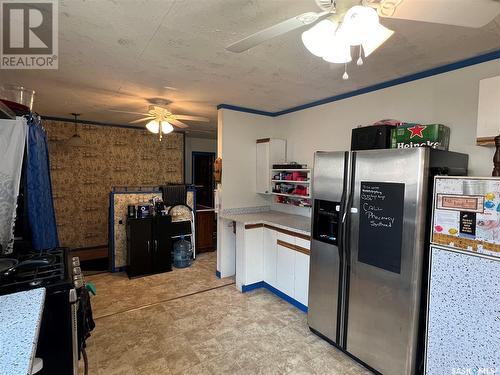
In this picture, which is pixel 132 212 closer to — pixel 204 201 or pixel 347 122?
pixel 347 122

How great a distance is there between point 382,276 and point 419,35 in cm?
171

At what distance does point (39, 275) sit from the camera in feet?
4.22

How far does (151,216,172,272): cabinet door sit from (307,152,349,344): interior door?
7.87 ft

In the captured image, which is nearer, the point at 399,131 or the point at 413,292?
the point at 413,292

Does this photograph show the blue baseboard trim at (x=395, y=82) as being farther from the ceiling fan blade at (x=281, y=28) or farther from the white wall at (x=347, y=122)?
the ceiling fan blade at (x=281, y=28)

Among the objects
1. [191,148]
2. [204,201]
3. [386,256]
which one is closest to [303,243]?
[386,256]

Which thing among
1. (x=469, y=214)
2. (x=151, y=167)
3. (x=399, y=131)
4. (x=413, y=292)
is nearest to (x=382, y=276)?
(x=413, y=292)

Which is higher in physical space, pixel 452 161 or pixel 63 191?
pixel 452 161

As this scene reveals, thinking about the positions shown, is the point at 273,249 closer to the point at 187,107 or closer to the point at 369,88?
the point at 369,88

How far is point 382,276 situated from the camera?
1931 millimetres

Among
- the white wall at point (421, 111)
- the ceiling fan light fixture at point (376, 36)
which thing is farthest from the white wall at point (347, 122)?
the ceiling fan light fixture at point (376, 36)

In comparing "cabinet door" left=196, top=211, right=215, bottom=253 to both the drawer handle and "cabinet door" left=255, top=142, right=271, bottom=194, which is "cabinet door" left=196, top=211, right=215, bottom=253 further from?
the drawer handle

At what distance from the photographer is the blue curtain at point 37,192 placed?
5.83 ft

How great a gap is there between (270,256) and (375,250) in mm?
1572
